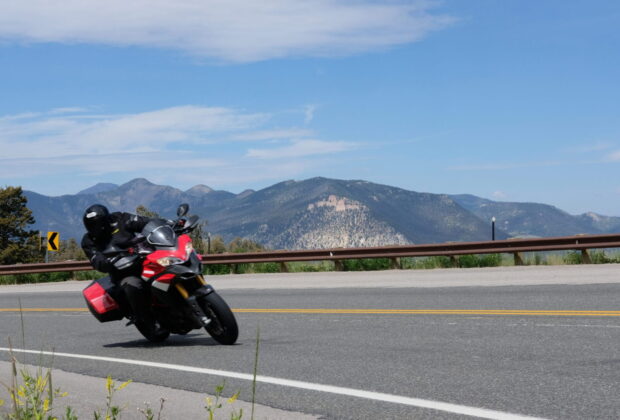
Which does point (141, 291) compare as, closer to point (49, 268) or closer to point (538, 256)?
point (538, 256)

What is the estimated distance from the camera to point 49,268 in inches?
1182

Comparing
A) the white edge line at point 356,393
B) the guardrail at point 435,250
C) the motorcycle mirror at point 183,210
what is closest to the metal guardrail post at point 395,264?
the guardrail at point 435,250

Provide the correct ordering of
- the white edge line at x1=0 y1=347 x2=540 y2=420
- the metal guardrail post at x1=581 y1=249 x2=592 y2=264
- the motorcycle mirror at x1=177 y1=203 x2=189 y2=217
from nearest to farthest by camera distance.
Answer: the white edge line at x1=0 y1=347 x2=540 y2=420
the motorcycle mirror at x1=177 y1=203 x2=189 y2=217
the metal guardrail post at x1=581 y1=249 x2=592 y2=264

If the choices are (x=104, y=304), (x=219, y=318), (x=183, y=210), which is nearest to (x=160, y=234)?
(x=183, y=210)

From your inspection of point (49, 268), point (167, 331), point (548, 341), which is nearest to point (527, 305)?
point (548, 341)

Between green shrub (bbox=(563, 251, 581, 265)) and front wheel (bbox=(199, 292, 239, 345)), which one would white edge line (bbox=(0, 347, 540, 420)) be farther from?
green shrub (bbox=(563, 251, 581, 265))

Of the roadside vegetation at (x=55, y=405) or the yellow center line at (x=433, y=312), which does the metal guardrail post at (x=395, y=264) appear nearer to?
the yellow center line at (x=433, y=312)

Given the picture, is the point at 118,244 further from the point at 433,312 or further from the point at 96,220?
the point at 433,312

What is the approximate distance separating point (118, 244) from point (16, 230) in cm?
8102

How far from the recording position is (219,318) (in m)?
8.90

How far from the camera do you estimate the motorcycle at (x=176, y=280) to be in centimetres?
867

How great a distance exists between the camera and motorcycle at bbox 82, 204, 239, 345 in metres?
8.67

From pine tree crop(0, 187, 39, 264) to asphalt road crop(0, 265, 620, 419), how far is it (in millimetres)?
69537

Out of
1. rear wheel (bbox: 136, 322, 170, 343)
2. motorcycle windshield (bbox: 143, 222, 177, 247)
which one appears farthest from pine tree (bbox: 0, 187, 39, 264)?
motorcycle windshield (bbox: 143, 222, 177, 247)
